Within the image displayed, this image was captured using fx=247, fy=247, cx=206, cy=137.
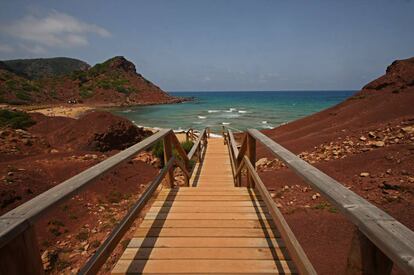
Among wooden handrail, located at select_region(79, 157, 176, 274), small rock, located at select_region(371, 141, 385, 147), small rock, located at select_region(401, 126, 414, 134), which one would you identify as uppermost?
wooden handrail, located at select_region(79, 157, 176, 274)

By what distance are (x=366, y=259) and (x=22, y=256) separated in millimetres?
1450

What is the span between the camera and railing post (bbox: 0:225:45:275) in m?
0.97

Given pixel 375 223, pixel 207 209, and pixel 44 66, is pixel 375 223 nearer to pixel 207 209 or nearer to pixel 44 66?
pixel 207 209

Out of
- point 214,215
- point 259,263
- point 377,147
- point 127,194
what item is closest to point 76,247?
point 127,194

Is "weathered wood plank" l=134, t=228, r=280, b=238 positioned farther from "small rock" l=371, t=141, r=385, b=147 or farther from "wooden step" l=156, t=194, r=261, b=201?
"small rock" l=371, t=141, r=385, b=147

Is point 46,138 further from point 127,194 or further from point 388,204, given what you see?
point 388,204

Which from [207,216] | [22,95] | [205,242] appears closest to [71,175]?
[207,216]

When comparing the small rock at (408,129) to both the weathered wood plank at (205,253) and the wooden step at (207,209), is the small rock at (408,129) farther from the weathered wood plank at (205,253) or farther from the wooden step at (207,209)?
the weathered wood plank at (205,253)

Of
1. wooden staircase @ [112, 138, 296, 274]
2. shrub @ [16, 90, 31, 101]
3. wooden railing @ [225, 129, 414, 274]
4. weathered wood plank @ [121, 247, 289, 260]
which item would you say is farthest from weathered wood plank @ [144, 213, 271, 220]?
shrub @ [16, 90, 31, 101]

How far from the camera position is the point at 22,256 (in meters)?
1.03

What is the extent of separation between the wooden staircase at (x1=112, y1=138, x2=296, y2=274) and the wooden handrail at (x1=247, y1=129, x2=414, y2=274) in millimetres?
1127

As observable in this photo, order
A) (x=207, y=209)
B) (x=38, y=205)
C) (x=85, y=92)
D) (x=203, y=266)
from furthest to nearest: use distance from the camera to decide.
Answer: (x=85, y=92) → (x=207, y=209) → (x=203, y=266) → (x=38, y=205)

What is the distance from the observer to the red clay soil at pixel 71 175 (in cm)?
459

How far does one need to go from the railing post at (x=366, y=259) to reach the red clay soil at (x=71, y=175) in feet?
5.62
